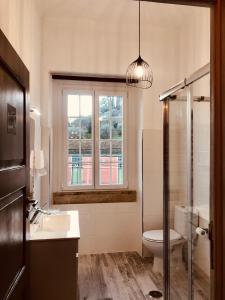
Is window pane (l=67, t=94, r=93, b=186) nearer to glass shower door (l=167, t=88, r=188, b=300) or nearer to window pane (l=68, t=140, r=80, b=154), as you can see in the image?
window pane (l=68, t=140, r=80, b=154)

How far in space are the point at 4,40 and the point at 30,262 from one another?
1385 mm

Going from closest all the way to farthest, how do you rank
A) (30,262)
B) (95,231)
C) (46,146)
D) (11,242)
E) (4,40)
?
1. (4,40)
2. (11,242)
3. (30,262)
4. (46,146)
5. (95,231)

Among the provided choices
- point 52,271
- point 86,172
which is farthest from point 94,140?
point 52,271

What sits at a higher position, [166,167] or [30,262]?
[166,167]

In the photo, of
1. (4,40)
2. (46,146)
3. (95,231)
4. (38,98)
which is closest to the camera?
(4,40)

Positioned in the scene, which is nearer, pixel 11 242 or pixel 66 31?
pixel 11 242

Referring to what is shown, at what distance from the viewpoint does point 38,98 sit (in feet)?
9.82

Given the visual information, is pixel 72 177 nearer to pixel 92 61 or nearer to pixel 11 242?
pixel 92 61

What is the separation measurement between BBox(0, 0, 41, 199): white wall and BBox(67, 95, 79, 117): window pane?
66 cm

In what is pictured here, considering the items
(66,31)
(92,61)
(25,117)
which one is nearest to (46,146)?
(92,61)

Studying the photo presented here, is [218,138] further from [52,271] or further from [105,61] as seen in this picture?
[105,61]

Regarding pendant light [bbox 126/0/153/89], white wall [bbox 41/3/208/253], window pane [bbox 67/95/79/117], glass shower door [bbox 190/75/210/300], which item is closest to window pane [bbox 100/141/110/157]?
white wall [bbox 41/3/208/253]

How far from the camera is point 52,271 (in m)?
1.82

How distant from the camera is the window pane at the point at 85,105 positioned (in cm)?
376
